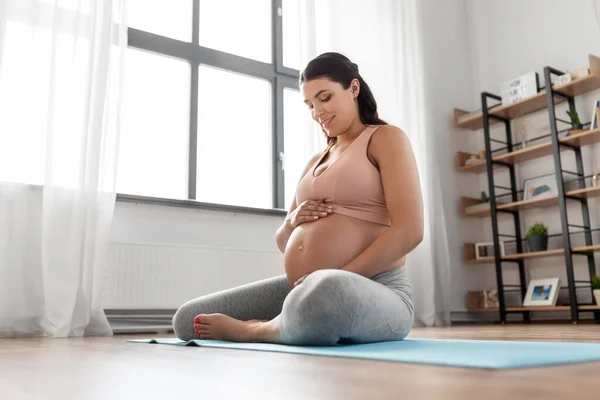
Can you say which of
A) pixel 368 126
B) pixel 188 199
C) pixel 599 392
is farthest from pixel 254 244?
pixel 599 392

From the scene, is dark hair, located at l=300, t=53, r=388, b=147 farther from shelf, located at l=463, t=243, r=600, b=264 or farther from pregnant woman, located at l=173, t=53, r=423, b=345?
shelf, located at l=463, t=243, r=600, b=264

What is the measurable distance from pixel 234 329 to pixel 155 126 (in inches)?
90.4

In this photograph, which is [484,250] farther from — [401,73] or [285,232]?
[285,232]

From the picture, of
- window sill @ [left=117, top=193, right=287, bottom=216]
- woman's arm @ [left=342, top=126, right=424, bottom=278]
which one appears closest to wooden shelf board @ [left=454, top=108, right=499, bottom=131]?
window sill @ [left=117, top=193, right=287, bottom=216]

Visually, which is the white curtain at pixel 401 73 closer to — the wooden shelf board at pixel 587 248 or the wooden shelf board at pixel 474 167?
the wooden shelf board at pixel 474 167

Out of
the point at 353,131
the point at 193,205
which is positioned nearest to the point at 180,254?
the point at 193,205

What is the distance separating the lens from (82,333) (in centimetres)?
264

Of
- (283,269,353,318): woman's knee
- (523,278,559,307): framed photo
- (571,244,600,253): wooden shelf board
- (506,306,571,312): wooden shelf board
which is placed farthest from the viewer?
(523,278,559,307): framed photo

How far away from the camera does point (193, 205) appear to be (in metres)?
3.33

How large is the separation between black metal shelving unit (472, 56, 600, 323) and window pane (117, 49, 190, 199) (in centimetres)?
218

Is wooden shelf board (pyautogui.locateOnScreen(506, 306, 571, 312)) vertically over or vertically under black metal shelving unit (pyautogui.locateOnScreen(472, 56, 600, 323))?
under

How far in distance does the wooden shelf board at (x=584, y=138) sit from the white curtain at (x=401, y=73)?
2.94 feet

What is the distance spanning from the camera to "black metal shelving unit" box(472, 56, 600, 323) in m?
3.66

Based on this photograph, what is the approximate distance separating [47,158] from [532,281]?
3192 millimetres
